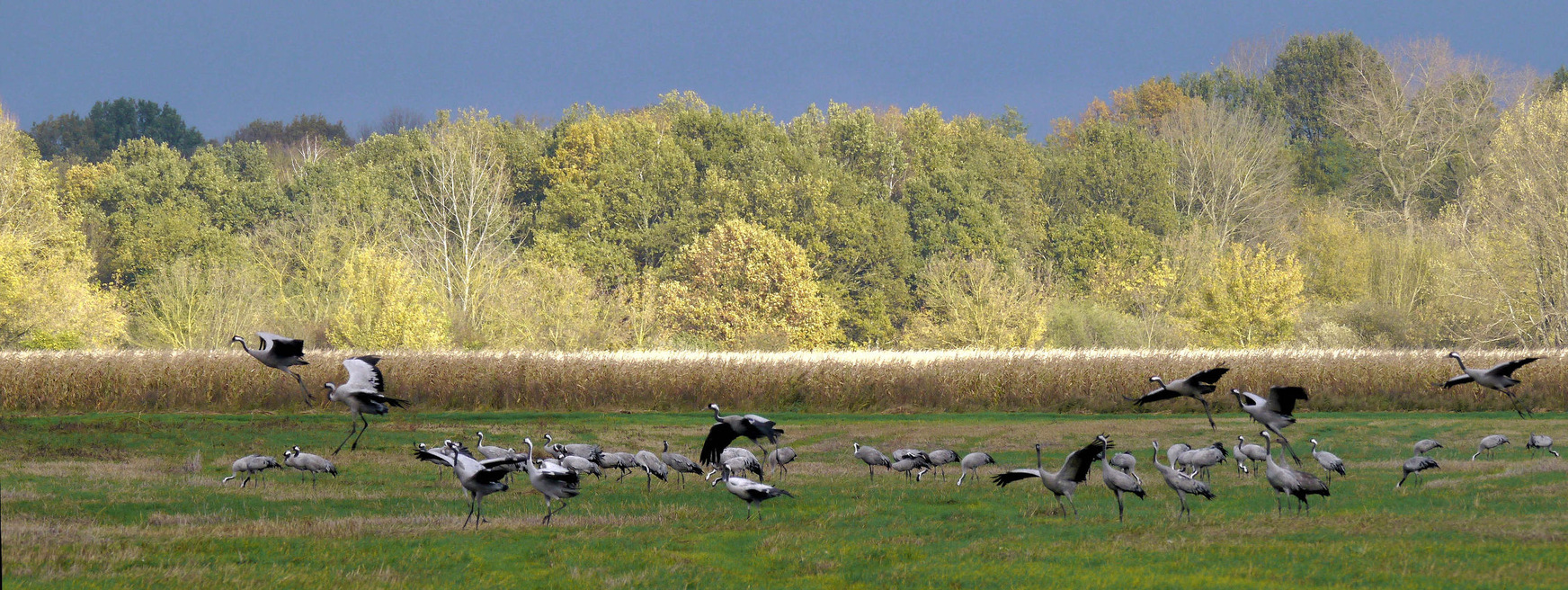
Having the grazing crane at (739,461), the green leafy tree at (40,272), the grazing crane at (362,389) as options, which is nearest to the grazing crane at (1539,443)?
the grazing crane at (739,461)

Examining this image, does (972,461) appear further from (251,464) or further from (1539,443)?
(1539,443)

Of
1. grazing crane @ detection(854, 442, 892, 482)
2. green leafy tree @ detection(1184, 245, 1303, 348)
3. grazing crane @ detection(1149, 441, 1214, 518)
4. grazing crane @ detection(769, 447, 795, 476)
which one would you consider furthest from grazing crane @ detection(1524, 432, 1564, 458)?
green leafy tree @ detection(1184, 245, 1303, 348)

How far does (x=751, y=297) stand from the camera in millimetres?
72500

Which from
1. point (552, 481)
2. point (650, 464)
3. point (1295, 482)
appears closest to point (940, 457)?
point (650, 464)

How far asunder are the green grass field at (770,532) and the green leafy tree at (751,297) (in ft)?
154

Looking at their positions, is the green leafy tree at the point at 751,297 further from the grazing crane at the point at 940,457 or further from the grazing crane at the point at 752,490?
the grazing crane at the point at 752,490

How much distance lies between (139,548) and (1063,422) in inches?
1010

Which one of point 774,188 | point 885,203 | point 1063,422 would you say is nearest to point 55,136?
point 774,188

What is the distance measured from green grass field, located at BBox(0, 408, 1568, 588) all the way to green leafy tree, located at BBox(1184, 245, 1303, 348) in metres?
40.0

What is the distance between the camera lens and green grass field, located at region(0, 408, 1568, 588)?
1141 centimetres

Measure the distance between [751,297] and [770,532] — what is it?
191ft

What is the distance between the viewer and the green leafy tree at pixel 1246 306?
209 ft

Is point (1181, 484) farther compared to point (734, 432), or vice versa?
point (734, 432)

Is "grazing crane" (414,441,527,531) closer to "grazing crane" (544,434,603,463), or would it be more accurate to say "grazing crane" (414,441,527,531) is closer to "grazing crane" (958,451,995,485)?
"grazing crane" (544,434,603,463)
